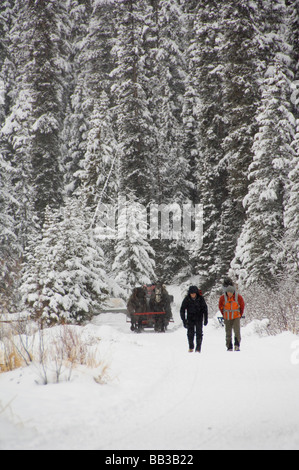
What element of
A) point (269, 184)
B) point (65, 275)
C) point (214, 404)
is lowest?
point (214, 404)

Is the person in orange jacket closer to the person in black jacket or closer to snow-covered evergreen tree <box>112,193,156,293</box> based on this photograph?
the person in black jacket

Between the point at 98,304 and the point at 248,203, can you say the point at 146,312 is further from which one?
the point at 248,203

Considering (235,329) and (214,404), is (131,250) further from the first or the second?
(214,404)

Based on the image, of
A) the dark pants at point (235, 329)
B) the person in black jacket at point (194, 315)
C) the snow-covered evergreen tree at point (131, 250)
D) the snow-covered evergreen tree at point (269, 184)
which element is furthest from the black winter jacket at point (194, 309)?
the snow-covered evergreen tree at point (131, 250)

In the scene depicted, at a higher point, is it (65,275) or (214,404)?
(65,275)

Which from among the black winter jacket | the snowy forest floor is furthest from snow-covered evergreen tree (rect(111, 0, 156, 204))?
the snowy forest floor

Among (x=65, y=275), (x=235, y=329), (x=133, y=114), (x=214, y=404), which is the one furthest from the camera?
(x=133, y=114)

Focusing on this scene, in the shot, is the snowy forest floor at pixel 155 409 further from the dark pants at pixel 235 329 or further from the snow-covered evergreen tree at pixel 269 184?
the snow-covered evergreen tree at pixel 269 184

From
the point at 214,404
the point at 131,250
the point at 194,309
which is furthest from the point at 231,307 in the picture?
the point at 131,250

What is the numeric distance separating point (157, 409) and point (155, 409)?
23 mm

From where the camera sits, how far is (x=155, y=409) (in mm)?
4445

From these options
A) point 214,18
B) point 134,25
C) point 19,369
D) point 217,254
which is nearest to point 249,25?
point 214,18

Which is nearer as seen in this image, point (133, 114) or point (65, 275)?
point (65, 275)

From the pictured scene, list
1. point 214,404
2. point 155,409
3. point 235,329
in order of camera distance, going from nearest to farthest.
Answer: point 155,409
point 214,404
point 235,329
